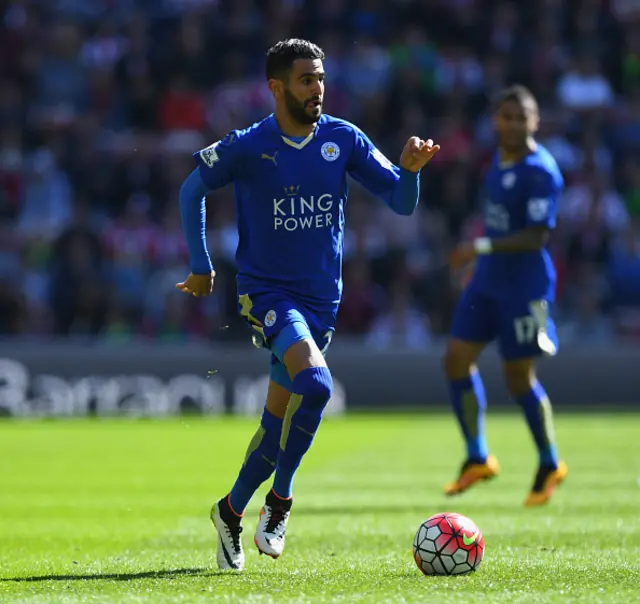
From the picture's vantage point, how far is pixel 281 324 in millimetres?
5977

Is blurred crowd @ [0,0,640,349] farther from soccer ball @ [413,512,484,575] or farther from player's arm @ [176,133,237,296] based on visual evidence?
soccer ball @ [413,512,484,575]

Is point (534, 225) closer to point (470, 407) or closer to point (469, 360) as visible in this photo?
point (469, 360)

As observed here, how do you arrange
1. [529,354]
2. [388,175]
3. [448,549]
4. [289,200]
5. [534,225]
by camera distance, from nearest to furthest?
[448,549]
[289,200]
[388,175]
[534,225]
[529,354]

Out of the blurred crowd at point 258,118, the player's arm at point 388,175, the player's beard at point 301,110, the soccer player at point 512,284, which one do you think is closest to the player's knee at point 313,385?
the player's arm at point 388,175

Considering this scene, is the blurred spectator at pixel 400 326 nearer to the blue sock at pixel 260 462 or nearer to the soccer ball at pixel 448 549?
the blue sock at pixel 260 462

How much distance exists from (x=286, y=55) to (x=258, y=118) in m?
14.4

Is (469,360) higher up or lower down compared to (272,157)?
lower down

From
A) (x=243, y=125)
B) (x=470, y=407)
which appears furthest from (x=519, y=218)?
(x=243, y=125)

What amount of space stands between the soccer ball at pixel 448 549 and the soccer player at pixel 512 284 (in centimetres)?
347

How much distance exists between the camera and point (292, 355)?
19.1ft

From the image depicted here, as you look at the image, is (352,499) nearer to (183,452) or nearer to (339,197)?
(339,197)

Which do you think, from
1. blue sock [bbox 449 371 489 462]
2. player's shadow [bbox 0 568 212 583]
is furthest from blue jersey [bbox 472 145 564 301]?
player's shadow [bbox 0 568 212 583]

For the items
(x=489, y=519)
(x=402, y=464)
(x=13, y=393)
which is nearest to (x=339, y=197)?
(x=489, y=519)

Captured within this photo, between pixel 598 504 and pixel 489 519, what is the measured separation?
3.40ft
